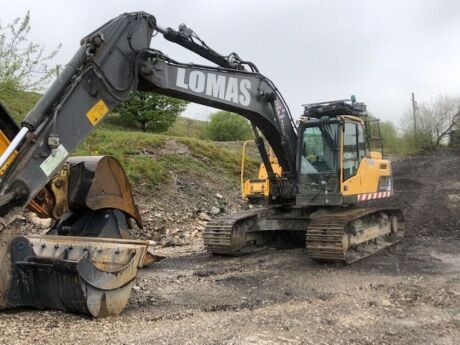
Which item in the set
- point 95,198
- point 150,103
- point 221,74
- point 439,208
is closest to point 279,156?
point 221,74

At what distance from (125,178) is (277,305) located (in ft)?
8.22

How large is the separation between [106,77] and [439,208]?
416 inches

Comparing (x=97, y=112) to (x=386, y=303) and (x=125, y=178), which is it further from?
(x=386, y=303)

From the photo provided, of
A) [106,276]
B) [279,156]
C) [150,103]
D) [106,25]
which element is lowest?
[106,276]

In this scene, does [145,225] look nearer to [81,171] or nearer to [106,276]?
[81,171]

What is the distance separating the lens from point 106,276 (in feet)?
16.8

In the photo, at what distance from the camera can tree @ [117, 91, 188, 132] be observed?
67.1 ft

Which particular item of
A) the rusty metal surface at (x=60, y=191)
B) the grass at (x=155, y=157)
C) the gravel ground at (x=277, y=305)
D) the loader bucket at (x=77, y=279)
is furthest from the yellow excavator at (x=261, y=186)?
the grass at (x=155, y=157)

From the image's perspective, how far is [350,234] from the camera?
8664 millimetres

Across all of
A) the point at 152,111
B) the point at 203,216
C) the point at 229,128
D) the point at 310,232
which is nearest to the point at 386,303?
the point at 310,232

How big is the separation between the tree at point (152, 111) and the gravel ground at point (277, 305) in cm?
1098

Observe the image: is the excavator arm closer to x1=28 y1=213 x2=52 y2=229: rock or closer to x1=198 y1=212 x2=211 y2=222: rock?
x1=28 y1=213 x2=52 y2=229: rock

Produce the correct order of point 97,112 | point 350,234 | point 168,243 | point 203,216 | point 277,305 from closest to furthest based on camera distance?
point 97,112 → point 277,305 → point 350,234 → point 168,243 → point 203,216

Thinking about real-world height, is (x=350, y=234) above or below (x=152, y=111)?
below
